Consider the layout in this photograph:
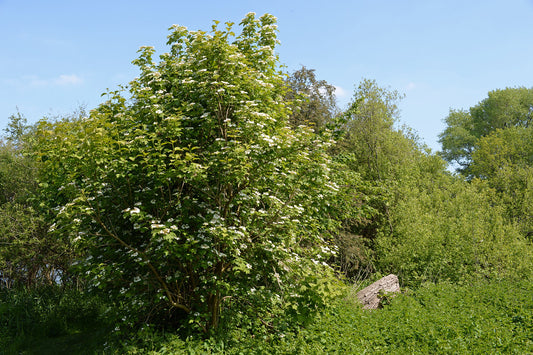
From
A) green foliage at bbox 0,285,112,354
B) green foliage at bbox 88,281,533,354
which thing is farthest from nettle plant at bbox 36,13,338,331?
green foliage at bbox 0,285,112,354

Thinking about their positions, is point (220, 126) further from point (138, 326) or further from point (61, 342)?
point (61, 342)

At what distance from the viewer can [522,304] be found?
1092 centimetres

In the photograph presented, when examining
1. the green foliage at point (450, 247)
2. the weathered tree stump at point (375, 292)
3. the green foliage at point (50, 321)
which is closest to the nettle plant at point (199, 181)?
the green foliage at point (50, 321)

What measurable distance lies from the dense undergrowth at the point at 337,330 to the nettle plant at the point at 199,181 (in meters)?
A: 0.65

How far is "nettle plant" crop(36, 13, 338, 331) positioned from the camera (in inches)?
266

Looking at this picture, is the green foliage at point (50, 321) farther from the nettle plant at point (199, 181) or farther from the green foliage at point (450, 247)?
the green foliage at point (450, 247)

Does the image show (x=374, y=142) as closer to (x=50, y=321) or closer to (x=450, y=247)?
(x=450, y=247)

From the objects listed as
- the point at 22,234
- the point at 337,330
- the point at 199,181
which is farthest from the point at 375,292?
the point at 22,234

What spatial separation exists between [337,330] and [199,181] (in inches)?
182

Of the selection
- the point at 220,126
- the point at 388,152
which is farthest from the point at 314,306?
the point at 388,152

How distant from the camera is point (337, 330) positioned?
29.3ft

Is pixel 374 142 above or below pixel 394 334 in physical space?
above

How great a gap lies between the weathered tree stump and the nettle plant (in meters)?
4.35

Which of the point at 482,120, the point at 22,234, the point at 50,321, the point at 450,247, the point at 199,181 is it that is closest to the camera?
the point at 199,181
